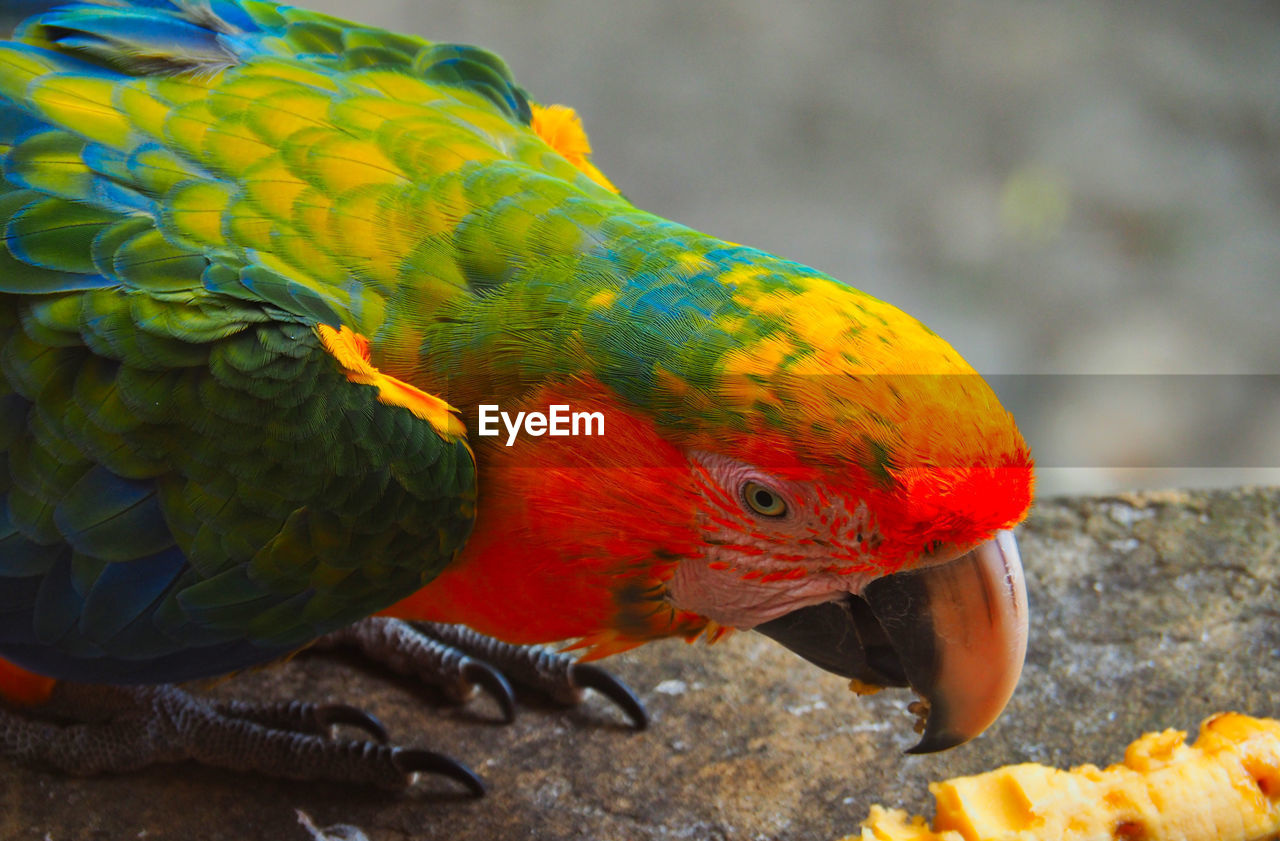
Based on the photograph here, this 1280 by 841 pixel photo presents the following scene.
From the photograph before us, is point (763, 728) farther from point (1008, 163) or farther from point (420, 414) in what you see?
point (1008, 163)

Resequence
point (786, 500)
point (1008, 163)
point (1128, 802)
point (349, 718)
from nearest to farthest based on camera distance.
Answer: point (786, 500) < point (1128, 802) < point (349, 718) < point (1008, 163)

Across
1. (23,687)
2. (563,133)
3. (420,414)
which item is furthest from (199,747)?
(563,133)

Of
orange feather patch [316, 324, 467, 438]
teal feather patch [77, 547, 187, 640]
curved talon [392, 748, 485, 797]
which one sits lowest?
curved talon [392, 748, 485, 797]

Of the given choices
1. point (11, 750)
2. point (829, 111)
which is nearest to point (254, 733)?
point (11, 750)

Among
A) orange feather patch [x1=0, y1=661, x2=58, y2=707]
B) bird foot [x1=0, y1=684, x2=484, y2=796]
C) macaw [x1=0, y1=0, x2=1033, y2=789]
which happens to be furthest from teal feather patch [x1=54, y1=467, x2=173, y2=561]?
orange feather patch [x1=0, y1=661, x2=58, y2=707]

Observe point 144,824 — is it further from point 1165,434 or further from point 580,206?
point 1165,434

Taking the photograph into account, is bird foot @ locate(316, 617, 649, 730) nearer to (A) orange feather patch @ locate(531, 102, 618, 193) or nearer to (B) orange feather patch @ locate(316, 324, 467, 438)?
(B) orange feather patch @ locate(316, 324, 467, 438)

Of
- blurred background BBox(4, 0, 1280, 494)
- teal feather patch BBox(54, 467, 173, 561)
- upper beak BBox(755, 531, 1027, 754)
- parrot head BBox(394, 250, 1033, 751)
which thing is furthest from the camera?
blurred background BBox(4, 0, 1280, 494)
